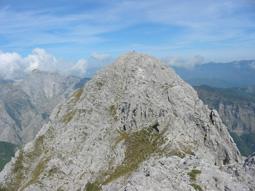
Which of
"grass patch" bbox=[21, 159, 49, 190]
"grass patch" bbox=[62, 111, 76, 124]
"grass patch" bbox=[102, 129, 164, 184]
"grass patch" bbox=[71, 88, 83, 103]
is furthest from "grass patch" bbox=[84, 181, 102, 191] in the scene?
"grass patch" bbox=[71, 88, 83, 103]

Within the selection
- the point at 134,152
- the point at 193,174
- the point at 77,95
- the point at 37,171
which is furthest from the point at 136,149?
the point at 77,95

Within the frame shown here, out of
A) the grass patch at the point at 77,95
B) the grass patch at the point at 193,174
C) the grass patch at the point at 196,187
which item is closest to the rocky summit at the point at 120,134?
the grass patch at the point at 77,95

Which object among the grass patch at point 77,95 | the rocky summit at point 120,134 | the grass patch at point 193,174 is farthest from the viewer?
the grass patch at point 77,95

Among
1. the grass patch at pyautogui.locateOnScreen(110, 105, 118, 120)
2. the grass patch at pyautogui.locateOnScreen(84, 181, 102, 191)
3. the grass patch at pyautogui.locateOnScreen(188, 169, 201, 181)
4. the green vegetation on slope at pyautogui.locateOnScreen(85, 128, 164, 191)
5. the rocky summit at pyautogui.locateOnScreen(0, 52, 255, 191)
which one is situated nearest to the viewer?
the grass patch at pyautogui.locateOnScreen(188, 169, 201, 181)

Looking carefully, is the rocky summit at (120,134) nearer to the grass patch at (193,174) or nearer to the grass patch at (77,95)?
the grass patch at (77,95)

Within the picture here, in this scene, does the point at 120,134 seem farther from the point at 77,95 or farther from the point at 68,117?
the point at 77,95

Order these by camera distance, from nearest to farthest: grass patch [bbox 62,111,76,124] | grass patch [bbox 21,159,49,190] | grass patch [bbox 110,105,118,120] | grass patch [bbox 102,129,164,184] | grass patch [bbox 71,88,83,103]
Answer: grass patch [bbox 102,129,164,184] < grass patch [bbox 21,159,49,190] < grass patch [bbox 110,105,118,120] < grass patch [bbox 62,111,76,124] < grass patch [bbox 71,88,83,103]

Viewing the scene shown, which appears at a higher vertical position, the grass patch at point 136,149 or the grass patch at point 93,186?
the grass patch at point 136,149

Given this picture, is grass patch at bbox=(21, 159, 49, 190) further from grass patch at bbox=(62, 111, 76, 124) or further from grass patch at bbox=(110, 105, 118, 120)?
grass patch at bbox=(110, 105, 118, 120)

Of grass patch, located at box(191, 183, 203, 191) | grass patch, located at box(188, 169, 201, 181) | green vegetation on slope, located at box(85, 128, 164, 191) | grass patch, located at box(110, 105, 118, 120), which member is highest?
grass patch, located at box(110, 105, 118, 120)
